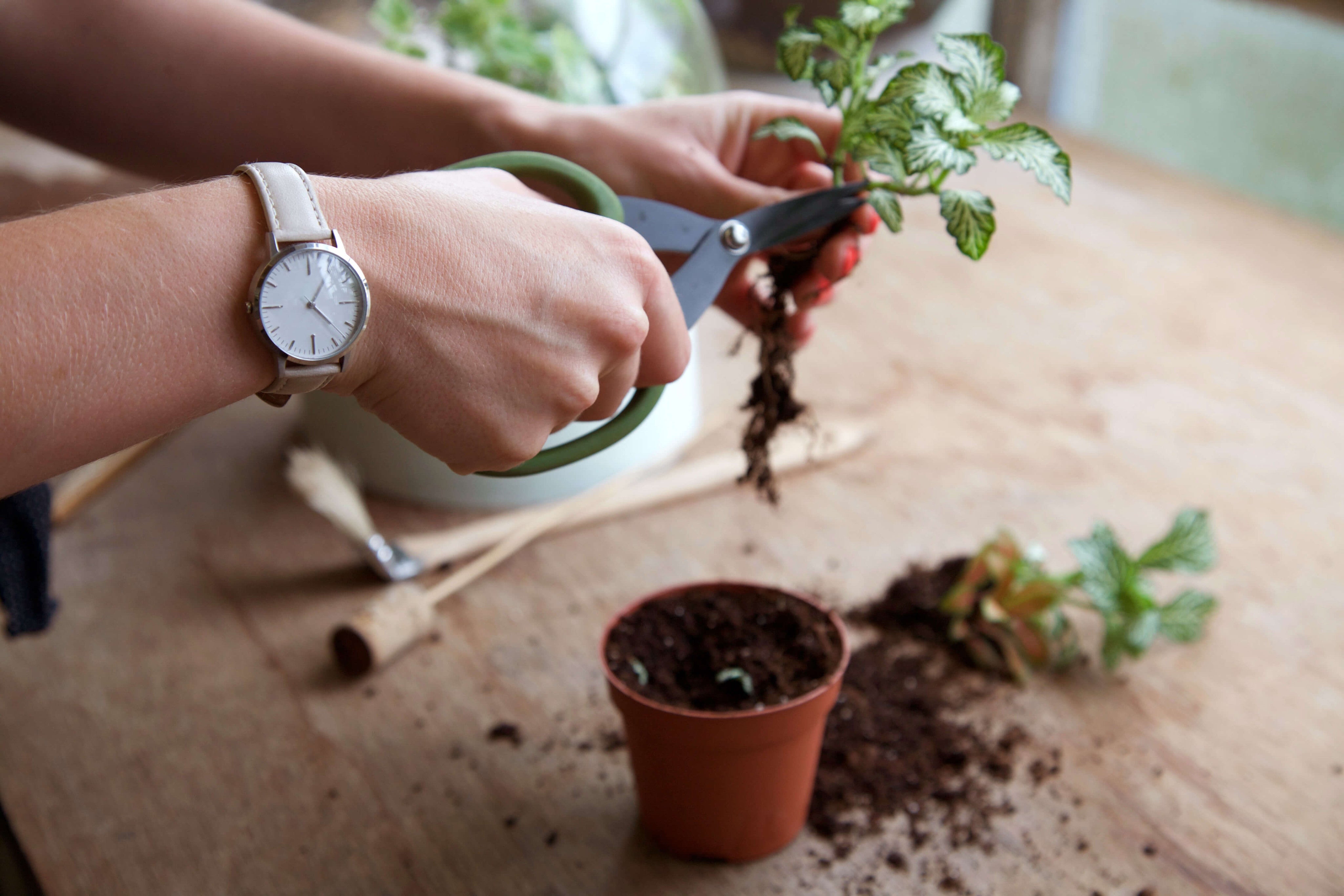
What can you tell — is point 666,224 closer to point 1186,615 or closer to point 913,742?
point 913,742

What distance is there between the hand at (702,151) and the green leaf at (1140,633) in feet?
1.27

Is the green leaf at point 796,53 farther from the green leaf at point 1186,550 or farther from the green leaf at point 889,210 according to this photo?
the green leaf at point 1186,550

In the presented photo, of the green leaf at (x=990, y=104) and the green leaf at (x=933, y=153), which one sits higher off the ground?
the green leaf at (x=990, y=104)

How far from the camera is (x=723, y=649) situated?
0.78 m

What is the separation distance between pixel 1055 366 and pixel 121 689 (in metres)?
1.13

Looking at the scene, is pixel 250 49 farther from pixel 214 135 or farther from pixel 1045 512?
pixel 1045 512

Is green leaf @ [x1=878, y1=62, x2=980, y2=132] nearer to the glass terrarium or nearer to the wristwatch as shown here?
the wristwatch

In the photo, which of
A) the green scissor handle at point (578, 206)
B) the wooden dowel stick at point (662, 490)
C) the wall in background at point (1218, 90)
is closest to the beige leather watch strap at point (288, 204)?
the green scissor handle at point (578, 206)

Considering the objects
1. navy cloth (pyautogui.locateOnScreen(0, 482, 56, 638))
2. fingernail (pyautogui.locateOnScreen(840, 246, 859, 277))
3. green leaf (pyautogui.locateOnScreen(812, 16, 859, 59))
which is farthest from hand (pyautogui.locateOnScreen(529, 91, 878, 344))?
navy cloth (pyautogui.locateOnScreen(0, 482, 56, 638))

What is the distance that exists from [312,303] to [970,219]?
1.29ft

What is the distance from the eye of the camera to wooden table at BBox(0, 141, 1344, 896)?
0.78 m

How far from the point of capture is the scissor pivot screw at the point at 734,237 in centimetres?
75

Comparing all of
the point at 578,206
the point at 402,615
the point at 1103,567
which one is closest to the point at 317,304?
the point at 578,206

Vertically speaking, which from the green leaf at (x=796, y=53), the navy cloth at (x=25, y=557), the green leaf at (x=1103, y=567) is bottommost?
the green leaf at (x=1103, y=567)
